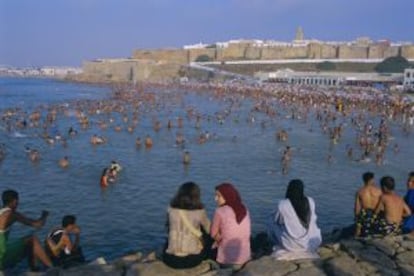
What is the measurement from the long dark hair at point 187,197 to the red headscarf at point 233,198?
23 cm

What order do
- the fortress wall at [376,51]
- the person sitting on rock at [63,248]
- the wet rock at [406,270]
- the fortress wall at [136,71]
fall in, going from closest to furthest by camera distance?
the wet rock at [406,270]
the person sitting on rock at [63,248]
the fortress wall at [136,71]
the fortress wall at [376,51]

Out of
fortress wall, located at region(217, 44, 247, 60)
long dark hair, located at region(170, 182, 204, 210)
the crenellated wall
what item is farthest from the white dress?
fortress wall, located at region(217, 44, 247, 60)

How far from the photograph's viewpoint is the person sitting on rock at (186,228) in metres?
5.76

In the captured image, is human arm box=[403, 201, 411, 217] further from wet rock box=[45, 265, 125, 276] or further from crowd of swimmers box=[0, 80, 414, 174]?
crowd of swimmers box=[0, 80, 414, 174]

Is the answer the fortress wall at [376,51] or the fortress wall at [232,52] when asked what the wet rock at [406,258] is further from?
the fortress wall at [232,52]

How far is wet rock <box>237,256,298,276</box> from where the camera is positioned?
577 cm

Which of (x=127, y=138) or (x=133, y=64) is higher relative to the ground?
(x=133, y=64)

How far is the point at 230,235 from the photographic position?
6.01 metres

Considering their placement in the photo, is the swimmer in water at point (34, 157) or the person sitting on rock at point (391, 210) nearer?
the person sitting on rock at point (391, 210)

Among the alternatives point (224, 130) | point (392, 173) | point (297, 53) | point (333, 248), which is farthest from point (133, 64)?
point (333, 248)

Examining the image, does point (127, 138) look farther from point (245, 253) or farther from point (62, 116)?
point (245, 253)

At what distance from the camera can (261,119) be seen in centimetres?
4031

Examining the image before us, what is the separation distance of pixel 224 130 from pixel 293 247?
91.4ft

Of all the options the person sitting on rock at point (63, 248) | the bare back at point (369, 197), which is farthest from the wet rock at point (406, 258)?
the person sitting on rock at point (63, 248)
